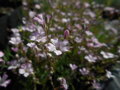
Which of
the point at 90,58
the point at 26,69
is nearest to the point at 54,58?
the point at 26,69

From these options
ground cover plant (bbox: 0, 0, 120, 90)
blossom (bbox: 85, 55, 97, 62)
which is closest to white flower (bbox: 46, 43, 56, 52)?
ground cover plant (bbox: 0, 0, 120, 90)

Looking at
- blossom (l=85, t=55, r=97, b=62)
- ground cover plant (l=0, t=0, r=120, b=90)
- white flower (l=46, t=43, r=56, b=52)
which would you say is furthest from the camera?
blossom (l=85, t=55, r=97, b=62)

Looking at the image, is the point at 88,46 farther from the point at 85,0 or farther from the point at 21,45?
the point at 85,0

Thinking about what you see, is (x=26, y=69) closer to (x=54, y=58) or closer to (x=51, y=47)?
(x=54, y=58)

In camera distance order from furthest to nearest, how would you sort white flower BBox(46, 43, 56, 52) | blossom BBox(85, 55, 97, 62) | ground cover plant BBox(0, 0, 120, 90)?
1. blossom BBox(85, 55, 97, 62)
2. ground cover plant BBox(0, 0, 120, 90)
3. white flower BBox(46, 43, 56, 52)

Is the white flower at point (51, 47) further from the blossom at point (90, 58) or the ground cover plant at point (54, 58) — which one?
the blossom at point (90, 58)

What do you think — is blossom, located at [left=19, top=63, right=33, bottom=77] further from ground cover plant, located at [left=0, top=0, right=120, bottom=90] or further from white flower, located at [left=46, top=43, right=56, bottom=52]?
white flower, located at [left=46, top=43, right=56, bottom=52]

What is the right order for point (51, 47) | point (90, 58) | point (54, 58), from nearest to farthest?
point (51, 47), point (54, 58), point (90, 58)

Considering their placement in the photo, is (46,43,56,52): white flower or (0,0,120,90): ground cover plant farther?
(0,0,120,90): ground cover plant

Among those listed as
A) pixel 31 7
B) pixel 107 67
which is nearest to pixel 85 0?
pixel 31 7
